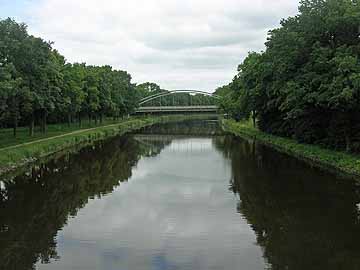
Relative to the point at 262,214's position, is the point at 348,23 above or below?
above

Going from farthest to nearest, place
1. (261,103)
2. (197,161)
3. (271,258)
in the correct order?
(261,103) < (197,161) < (271,258)

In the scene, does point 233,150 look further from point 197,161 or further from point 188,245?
point 188,245

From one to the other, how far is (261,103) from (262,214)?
1387 inches

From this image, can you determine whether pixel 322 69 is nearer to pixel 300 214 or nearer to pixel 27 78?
pixel 300 214

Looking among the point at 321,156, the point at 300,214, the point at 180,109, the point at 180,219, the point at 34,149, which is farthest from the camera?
the point at 180,109

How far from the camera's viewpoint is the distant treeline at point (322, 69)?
104ft

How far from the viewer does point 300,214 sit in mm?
21094

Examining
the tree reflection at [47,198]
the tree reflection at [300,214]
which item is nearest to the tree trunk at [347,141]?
the tree reflection at [300,214]

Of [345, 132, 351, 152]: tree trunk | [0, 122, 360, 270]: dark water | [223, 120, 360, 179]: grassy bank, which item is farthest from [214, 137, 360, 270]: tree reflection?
[345, 132, 351, 152]: tree trunk

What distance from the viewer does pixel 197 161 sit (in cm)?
4238

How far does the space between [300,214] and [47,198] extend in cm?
1229

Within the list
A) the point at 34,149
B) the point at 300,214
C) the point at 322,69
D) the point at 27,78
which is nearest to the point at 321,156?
the point at 322,69

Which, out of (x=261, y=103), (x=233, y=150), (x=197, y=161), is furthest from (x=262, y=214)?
(x=261, y=103)

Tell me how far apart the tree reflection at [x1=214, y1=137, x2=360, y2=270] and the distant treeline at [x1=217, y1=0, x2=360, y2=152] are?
454cm
